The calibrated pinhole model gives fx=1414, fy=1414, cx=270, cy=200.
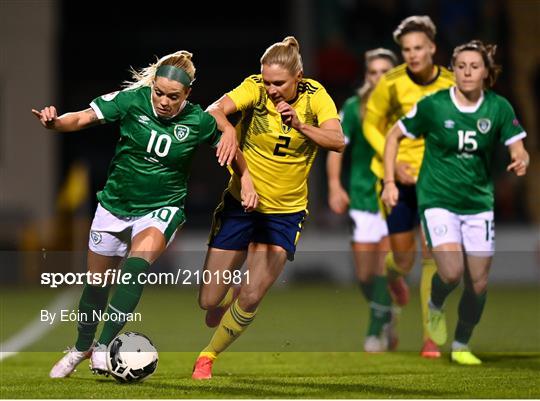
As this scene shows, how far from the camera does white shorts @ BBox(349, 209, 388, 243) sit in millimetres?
11086

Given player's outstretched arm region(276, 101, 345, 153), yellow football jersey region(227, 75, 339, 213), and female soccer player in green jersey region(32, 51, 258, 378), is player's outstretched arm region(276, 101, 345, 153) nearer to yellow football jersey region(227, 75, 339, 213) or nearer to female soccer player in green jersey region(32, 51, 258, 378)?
yellow football jersey region(227, 75, 339, 213)

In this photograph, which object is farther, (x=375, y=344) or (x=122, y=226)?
(x=375, y=344)

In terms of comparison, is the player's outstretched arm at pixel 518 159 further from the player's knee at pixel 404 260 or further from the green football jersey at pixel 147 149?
the green football jersey at pixel 147 149

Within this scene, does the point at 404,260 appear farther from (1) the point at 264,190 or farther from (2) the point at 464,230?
(1) the point at 264,190

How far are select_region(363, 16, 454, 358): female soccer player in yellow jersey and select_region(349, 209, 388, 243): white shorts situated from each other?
495 mm

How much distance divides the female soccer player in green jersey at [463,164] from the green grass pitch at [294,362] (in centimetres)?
64

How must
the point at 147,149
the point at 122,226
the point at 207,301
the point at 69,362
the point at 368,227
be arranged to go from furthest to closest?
the point at 368,227 → the point at 207,301 → the point at 69,362 → the point at 122,226 → the point at 147,149

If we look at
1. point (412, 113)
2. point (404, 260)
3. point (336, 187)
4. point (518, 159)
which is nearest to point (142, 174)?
point (412, 113)

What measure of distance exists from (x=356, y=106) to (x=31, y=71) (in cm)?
1230

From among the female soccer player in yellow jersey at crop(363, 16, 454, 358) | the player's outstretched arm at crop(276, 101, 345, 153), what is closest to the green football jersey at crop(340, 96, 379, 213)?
the female soccer player in yellow jersey at crop(363, 16, 454, 358)

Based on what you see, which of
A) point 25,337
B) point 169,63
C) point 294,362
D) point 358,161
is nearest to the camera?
point 169,63

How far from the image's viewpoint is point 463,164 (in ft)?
30.2

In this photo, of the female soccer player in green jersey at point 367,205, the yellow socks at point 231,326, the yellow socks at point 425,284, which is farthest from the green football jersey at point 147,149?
the female soccer player in green jersey at point 367,205

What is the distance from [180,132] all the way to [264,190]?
0.70 m
